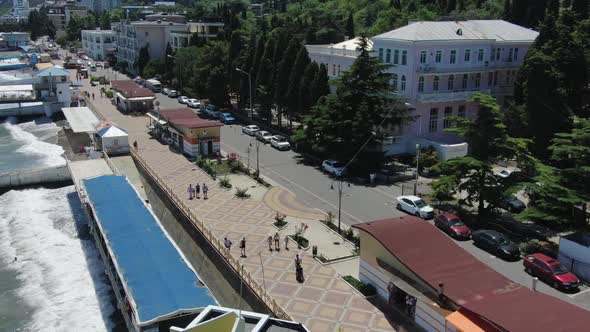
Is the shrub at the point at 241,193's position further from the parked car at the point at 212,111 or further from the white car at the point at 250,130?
the parked car at the point at 212,111

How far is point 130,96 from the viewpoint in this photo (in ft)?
241

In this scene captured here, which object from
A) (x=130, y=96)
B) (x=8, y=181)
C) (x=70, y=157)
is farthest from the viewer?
(x=130, y=96)

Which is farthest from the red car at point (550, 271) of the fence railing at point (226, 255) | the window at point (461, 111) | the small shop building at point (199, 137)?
the small shop building at point (199, 137)

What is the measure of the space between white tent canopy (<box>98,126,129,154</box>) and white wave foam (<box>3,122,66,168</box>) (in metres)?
9.67

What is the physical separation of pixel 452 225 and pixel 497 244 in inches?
130

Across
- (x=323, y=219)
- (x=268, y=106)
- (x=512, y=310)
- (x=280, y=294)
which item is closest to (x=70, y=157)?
(x=268, y=106)

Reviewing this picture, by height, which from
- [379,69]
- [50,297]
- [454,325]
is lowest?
[50,297]

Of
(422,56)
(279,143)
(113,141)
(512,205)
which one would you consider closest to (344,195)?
(512,205)

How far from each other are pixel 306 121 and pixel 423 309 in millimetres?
28366

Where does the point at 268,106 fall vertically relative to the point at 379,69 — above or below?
below

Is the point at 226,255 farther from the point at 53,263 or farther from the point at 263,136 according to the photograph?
the point at 263,136

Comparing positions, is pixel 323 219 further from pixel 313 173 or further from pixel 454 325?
pixel 454 325

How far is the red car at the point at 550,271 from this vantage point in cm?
2599

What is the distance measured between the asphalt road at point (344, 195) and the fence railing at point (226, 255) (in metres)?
8.69
